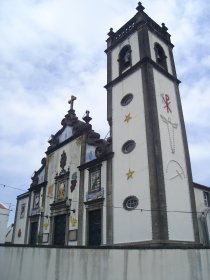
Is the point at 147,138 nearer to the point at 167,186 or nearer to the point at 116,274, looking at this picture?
the point at 167,186

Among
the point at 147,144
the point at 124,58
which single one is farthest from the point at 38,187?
A: the point at 124,58

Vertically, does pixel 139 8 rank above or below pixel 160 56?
above

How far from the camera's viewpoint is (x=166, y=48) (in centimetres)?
2412

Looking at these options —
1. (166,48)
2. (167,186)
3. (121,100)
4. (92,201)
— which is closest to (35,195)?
(92,201)

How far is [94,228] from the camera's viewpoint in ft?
62.4

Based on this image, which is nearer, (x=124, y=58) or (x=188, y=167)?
(x=188, y=167)

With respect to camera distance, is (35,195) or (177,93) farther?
(35,195)

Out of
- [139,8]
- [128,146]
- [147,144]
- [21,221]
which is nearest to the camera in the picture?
[147,144]

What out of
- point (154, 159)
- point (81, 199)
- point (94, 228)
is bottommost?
point (94, 228)

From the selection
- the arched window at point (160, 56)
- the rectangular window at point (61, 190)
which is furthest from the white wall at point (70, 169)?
the arched window at point (160, 56)

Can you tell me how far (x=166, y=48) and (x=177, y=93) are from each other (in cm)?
458

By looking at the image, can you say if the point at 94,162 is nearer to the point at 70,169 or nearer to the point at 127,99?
the point at 70,169

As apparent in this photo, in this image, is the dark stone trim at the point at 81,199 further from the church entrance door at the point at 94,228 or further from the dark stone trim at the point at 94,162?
the church entrance door at the point at 94,228

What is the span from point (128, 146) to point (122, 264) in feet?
→ 32.6
